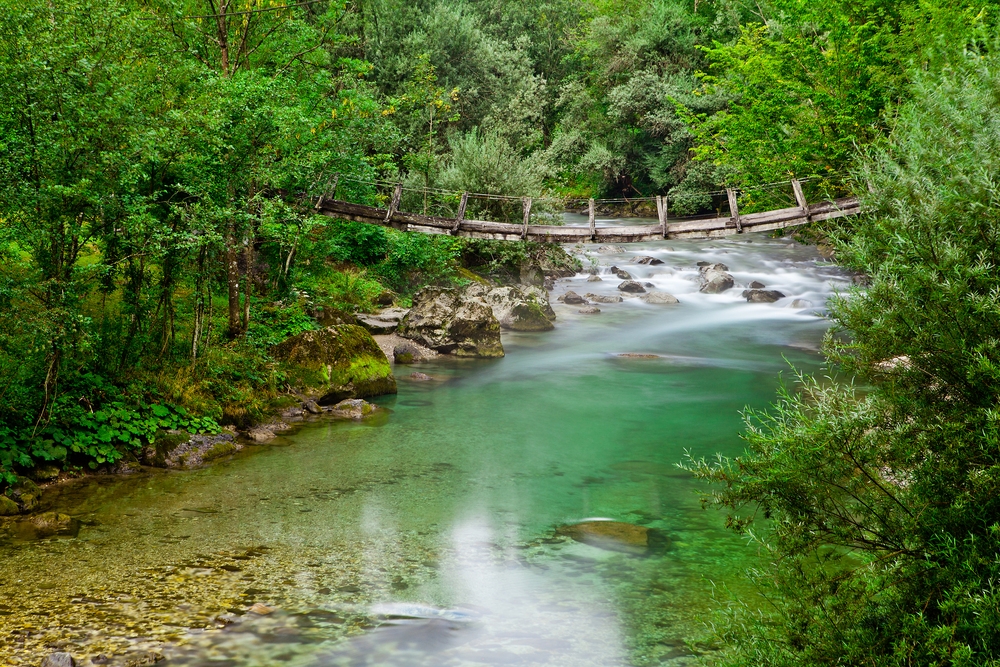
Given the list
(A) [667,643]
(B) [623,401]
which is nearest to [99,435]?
(A) [667,643]

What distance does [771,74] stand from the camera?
53.1 ft

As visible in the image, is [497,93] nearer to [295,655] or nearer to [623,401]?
[623,401]

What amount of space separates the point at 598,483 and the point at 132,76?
22.5 feet

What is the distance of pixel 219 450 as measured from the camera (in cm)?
880

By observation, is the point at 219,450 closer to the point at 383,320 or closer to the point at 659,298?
the point at 383,320

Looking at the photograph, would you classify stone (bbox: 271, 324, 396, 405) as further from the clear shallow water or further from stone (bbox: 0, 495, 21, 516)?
stone (bbox: 0, 495, 21, 516)

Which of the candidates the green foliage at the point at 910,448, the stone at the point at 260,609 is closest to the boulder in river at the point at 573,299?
the stone at the point at 260,609

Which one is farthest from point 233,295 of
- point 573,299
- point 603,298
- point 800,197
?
point 603,298

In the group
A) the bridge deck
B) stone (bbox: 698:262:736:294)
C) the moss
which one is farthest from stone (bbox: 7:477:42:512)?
stone (bbox: 698:262:736:294)

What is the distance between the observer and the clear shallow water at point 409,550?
16.3 ft

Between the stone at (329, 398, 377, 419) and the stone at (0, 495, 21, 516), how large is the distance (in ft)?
14.9

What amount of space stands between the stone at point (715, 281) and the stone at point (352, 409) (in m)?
14.3

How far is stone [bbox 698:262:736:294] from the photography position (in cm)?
2236

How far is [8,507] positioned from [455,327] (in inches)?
382
